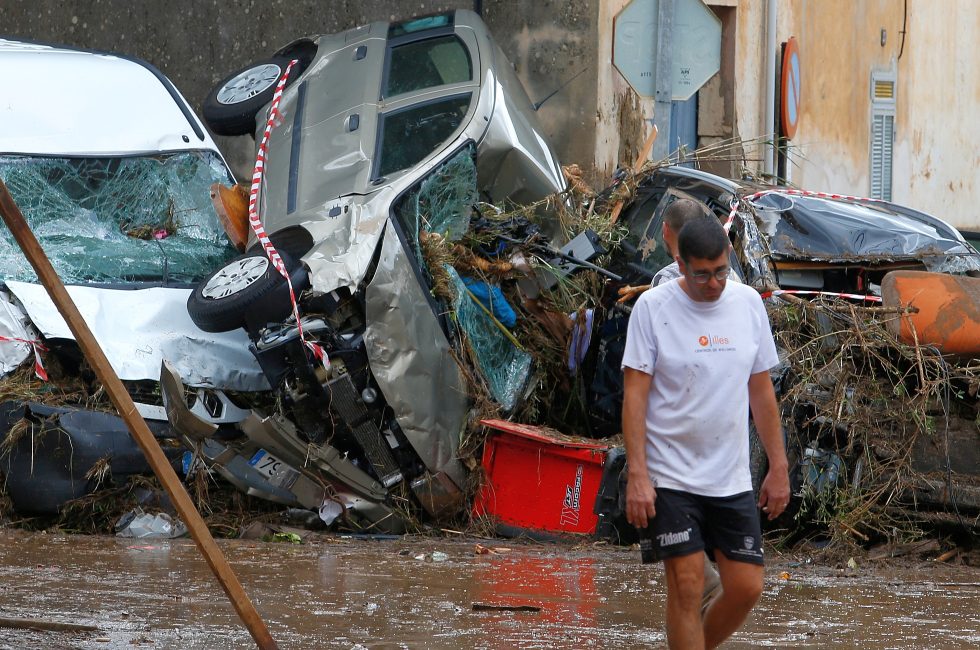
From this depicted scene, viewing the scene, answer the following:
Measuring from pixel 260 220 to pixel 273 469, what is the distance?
166cm

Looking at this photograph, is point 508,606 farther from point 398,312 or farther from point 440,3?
point 440,3

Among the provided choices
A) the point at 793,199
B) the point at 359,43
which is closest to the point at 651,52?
the point at 793,199

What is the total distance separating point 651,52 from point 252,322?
2970mm

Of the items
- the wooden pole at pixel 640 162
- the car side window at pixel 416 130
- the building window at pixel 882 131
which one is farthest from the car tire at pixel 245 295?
the building window at pixel 882 131

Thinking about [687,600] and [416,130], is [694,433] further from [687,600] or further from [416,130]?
[416,130]

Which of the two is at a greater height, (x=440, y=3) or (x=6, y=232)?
(x=440, y=3)

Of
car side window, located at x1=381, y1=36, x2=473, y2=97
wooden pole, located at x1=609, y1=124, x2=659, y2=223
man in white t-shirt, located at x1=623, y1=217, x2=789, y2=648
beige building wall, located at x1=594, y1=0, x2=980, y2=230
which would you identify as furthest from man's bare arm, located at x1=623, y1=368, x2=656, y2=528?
beige building wall, located at x1=594, y1=0, x2=980, y2=230

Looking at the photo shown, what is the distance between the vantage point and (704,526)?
4.13 m

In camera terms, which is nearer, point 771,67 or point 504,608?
point 504,608

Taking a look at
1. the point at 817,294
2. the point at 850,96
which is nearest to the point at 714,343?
the point at 817,294

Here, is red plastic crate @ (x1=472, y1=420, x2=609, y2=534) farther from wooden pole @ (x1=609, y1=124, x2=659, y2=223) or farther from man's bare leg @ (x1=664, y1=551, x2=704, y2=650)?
man's bare leg @ (x1=664, y1=551, x2=704, y2=650)

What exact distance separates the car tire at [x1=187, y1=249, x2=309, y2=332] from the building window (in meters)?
12.4

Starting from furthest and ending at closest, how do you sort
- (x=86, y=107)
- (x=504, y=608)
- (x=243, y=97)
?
(x=243, y=97) < (x=86, y=107) < (x=504, y=608)

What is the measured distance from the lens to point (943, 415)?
269 inches
